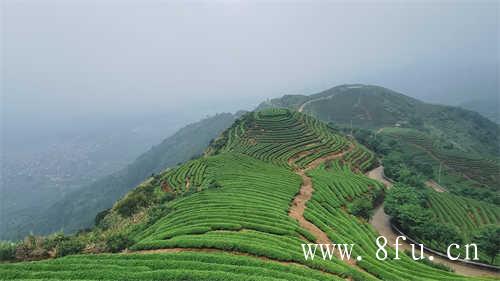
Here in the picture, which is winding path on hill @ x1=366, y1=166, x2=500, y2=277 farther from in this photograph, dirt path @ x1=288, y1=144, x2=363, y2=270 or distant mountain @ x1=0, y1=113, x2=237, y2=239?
distant mountain @ x1=0, y1=113, x2=237, y2=239

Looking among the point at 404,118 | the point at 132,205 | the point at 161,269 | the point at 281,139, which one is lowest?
the point at 404,118

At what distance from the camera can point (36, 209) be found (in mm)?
196750

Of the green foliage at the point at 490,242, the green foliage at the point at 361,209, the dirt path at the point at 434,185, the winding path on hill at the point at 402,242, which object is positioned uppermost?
the green foliage at the point at 361,209

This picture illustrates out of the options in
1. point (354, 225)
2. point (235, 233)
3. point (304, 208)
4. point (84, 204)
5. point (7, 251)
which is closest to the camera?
point (7, 251)

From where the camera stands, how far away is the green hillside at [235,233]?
15.7 m

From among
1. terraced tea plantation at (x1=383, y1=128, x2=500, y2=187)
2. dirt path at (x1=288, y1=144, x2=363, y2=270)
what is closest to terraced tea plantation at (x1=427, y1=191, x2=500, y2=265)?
dirt path at (x1=288, y1=144, x2=363, y2=270)

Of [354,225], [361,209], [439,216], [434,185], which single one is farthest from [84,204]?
[439,216]

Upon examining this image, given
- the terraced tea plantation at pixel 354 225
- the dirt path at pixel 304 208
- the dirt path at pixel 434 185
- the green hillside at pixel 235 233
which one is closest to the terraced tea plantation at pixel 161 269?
the green hillside at pixel 235 233

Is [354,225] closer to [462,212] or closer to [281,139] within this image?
[462,212]

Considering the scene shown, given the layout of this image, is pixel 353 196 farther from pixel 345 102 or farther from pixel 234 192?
pixel 345 102

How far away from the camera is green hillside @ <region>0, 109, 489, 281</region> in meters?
15.7

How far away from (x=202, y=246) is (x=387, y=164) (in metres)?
64.5

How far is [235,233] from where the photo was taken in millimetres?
21703

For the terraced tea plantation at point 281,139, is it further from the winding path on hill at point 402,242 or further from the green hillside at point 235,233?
the winding path on hill at point 402,242
